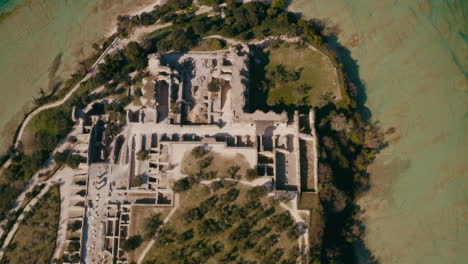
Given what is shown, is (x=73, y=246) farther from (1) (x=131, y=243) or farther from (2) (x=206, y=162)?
(2) (x=206, y=162)

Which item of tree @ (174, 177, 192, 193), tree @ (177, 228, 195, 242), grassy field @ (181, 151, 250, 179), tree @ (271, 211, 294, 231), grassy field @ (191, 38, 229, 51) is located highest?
grassy field @ (191, 38, 229, 51)

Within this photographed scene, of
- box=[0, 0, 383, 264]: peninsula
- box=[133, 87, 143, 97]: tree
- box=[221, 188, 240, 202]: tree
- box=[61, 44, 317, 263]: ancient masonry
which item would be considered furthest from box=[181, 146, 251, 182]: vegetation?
box=[133, 87, 143, 97]: tree

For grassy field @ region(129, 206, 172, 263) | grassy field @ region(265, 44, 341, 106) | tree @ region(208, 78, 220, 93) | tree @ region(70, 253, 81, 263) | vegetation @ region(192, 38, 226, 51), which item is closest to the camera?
grassy field @ region(129, 206, 172, 263)

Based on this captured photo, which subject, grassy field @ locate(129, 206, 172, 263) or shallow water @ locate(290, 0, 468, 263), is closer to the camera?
grassy field @ locate(129, 206, 172, 263)

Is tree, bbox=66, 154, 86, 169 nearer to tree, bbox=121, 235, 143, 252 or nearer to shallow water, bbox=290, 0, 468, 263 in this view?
tree, bbox=121, 235, 143, 252

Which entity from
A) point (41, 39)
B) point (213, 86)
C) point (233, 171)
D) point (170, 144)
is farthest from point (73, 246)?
point (41, 39)

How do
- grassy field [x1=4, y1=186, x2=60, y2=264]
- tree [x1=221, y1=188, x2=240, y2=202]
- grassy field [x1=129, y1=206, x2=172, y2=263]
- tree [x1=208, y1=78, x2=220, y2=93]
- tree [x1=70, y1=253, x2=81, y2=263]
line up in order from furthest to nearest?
tree [x1=208, y1=78, x2=220, y2=93], grassy field [x1=4, y1=186, x2=60, y2=264], tree [x1=221, y1=188, x2=240, y2=202], tree [x1=70, y1=253, x2=81, y2=263], grassy field [x1=129, y1=206, x2=172, y2=263]

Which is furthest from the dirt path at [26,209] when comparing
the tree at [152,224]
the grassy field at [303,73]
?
the grassy field at [303,73]
